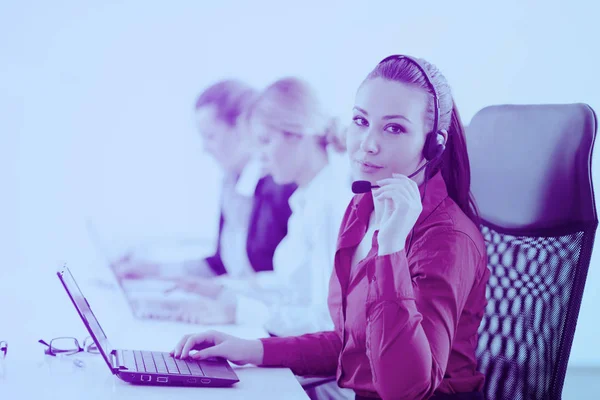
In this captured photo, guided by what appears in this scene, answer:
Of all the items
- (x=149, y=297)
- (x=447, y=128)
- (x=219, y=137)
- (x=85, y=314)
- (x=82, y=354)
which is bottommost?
(x=149, y=297)

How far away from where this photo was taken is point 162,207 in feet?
6.40

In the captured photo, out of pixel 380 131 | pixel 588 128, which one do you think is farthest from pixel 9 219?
pixel 588 128

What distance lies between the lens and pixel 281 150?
2.02 metres

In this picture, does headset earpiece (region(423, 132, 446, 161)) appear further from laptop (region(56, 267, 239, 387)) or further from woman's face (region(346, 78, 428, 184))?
laptop (region(56, 267, 239, 387))

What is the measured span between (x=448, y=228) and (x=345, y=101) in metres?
0.91

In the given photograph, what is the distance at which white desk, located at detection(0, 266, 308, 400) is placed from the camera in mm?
1063

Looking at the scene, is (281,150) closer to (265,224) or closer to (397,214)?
(265,224)

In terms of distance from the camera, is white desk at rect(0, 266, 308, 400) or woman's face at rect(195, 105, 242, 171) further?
woman's face at rect(195, 105, 242, 171)

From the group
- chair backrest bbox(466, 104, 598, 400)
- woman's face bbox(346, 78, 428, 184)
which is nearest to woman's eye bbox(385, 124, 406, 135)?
woman's face bbox(346, 78, 428, 184)

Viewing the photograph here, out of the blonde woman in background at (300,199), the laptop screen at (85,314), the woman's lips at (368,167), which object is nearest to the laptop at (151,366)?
the laptop screen at (85,314)

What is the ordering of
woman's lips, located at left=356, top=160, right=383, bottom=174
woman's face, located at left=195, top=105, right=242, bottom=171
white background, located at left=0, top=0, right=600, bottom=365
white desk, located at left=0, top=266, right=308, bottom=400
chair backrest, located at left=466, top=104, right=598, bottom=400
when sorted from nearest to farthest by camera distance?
1. white desk, located at left=0, top=266, right=308, bottom=400
2. chair backrest, located at left=466, top=104, right=598, bottom=400
3. woman's lips, located at left=356, top=160, right=383, bottom=174
4. white background, located at left=0, top=0, right=600, bottom=365
5. woman's face, located at left=195, top=105, right=242, bottom=171

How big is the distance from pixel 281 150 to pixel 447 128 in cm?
78

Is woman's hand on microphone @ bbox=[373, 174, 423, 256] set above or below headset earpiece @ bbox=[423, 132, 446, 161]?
below

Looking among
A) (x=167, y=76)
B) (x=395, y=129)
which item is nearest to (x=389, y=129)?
(x=395, y=129)
